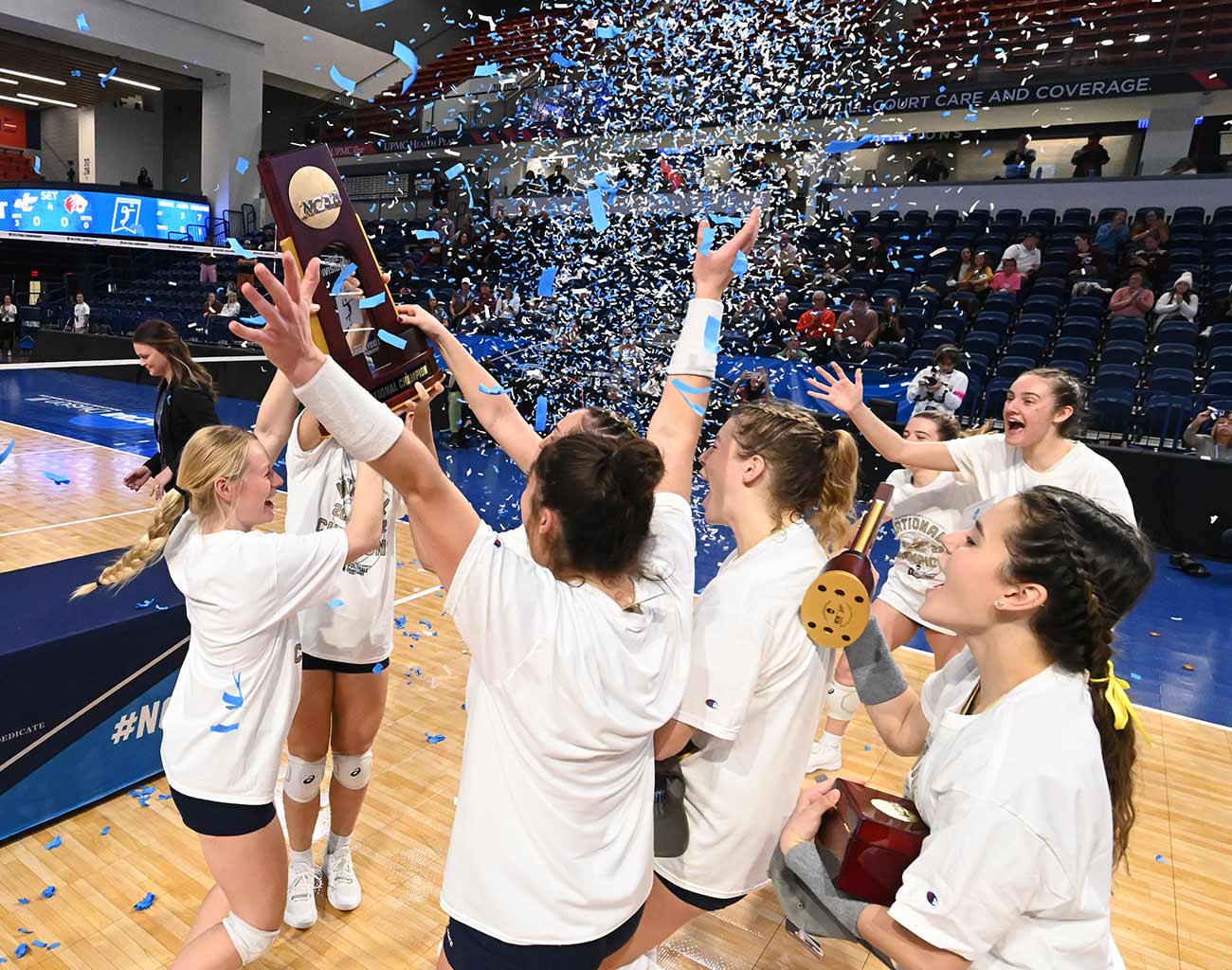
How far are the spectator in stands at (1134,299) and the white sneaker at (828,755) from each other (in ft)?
22.0

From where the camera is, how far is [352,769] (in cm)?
216

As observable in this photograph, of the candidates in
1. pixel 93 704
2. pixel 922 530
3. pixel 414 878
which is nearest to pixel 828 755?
pixel 922 530

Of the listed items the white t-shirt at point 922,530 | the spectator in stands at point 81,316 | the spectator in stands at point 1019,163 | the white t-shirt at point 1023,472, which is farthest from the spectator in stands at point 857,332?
the spectator in stands at point 81,316

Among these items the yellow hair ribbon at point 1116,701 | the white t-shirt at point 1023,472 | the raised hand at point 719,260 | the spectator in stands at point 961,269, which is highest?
the spectator in stands at point 961,269

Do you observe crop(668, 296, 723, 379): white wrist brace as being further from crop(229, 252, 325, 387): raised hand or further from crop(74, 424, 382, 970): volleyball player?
crop(229, 252, 325, 387): raised hand

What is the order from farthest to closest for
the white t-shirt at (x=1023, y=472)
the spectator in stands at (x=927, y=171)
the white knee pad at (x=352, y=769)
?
the spectator in stands at (x=927, y=171)
the white t-shirt at (x=1023, y=472)
the white knee pad at (x=352, y=769)

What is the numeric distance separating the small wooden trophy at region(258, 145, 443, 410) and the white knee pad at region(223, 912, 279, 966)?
113cm

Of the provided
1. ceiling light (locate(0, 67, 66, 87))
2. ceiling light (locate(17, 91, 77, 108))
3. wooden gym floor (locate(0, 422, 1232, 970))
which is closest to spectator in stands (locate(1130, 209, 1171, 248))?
wooden gym floor (locate(0, 422, 1232, 970))

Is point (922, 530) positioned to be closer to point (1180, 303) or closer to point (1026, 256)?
point (1180, 303)

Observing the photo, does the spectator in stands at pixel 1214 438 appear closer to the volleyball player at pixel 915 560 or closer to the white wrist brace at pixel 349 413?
the volleyball player at pixel 915 560

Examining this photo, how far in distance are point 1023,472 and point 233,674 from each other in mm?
2437

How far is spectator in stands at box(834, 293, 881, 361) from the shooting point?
25.4 ft

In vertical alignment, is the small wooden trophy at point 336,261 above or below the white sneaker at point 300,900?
above

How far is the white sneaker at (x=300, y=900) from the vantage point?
212 cm
